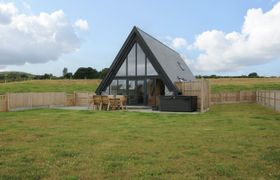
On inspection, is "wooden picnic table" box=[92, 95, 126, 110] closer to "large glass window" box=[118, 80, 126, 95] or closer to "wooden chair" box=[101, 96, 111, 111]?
"wooden chair" box=[101, 96, 111, 111]

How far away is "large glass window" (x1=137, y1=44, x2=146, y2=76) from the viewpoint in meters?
20.4

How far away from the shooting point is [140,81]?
811 inches

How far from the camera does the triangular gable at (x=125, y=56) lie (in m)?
19.2

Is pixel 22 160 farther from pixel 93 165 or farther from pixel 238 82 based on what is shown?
pixel 238 82

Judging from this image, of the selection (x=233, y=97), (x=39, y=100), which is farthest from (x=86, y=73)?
(x=39, y=100)

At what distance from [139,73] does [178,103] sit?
419 centimetres

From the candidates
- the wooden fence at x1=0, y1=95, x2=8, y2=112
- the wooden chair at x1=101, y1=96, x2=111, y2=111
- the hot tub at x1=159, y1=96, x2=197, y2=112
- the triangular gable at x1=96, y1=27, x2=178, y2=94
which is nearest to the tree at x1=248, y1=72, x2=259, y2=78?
the triangular gable at x1=96, y1=27, x2=178, y2=94

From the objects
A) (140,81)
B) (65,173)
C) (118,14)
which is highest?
(118,14)

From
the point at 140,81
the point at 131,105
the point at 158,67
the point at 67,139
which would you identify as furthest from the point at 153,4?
the point at 67,139

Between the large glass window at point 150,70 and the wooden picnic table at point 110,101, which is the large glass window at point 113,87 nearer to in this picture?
the wooden picnic table at point 110,101

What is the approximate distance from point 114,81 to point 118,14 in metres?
7.22

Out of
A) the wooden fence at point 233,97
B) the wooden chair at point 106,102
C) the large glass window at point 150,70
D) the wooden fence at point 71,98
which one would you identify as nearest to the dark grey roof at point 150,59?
the large glass window at point 150,70

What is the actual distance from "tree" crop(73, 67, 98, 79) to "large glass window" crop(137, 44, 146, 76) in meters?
42.6

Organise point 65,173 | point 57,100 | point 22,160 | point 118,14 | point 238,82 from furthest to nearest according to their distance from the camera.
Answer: point 238,82, point 57,100, point 118,14, point 22,160, point 65,173
